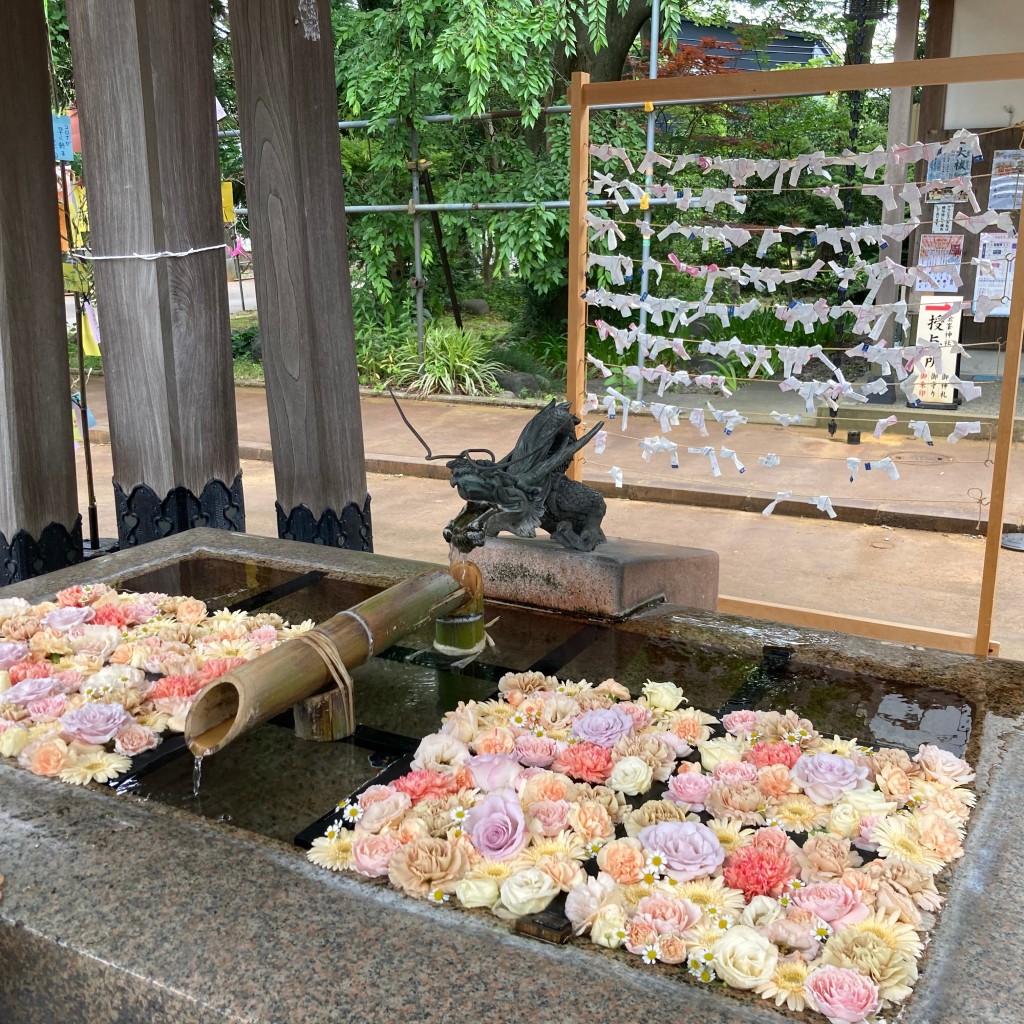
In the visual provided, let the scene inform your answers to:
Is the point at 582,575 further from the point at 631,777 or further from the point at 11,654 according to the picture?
the point at 11,654

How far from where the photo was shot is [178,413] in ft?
11.8

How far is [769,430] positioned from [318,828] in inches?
270

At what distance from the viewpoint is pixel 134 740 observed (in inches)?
77.2

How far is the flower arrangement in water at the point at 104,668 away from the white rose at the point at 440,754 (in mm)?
495

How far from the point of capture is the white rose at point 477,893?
57.9 inches

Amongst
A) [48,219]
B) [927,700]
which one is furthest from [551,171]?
[927,700]

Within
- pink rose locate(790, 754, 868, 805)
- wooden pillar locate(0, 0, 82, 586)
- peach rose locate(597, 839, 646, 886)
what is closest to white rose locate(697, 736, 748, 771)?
pink rose locate(790, 754, 868, 805)

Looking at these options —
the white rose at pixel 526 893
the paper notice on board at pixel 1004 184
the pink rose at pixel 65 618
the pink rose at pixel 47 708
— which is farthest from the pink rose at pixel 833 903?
the paper notice on board at pixel 1004 184

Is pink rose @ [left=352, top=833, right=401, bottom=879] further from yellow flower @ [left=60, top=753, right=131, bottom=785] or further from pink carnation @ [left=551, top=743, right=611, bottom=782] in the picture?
yellow flower @ [left=60, top=753, right=131, bottom=785]

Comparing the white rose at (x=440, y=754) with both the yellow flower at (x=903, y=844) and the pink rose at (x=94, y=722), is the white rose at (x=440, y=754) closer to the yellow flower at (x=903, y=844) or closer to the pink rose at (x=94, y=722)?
the pink rose at (x=94, y=722)

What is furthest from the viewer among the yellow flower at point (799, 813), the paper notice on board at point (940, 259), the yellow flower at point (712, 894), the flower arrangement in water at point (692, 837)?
the paper notice on board at point (940, 259)

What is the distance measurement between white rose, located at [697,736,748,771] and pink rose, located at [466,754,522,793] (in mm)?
339

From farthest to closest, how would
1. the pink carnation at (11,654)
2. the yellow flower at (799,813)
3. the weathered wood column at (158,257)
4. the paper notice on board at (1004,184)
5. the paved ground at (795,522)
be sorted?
the paper notice on board at (1004,184), the paved ground at (795,522), the weathered wood column at (158,257), the pink carnation at (11,654), the yellow flower at (799,813)

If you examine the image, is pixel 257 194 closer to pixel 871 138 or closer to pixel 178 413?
pixel 178 413
